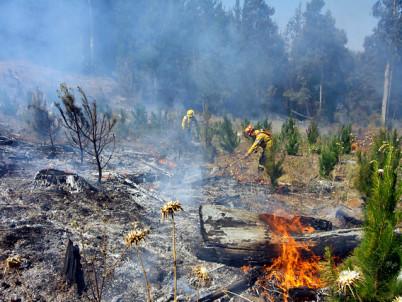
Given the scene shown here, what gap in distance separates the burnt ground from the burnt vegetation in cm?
3

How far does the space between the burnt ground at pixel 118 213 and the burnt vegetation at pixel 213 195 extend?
0.09ft

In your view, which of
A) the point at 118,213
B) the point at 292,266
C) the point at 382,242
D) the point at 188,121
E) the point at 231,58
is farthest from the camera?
the point at 231,58

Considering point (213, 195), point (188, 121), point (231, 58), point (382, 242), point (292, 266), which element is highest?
point (231, 58)

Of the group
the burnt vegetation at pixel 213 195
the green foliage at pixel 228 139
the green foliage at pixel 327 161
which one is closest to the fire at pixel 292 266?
the burnt vegetation at pixel 213 195

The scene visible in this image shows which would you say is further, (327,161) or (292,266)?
(327,161)

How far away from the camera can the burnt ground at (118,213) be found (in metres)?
3.01

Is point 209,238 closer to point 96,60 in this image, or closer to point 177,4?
point 177,4

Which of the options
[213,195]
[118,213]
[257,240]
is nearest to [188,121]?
[213,195]

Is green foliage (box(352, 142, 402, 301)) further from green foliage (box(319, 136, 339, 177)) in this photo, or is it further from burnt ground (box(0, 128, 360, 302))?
green foliage (box(319, 136, 339, 177))

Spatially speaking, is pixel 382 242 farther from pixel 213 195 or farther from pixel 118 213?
pixel 213 195

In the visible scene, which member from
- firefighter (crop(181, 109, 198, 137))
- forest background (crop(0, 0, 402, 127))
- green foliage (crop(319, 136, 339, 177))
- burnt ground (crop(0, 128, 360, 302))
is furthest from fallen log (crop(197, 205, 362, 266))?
forest background (crop(0, 0, 402, 127))

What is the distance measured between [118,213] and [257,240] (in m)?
2.89

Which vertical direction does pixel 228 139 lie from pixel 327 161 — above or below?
above

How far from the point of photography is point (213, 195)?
21.1ft
